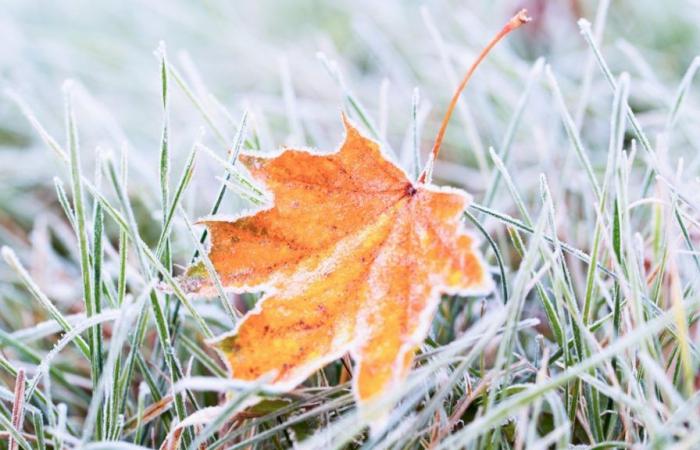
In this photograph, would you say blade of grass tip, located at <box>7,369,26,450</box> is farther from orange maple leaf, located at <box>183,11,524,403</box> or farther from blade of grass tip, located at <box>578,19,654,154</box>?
blade of grass tip, located at <box>578,19,654,154</box>

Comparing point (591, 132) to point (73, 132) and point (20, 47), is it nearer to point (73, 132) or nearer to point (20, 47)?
point (73, 132)

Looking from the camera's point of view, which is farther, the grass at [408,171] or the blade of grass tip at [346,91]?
the blade of grass tip at [346,91]

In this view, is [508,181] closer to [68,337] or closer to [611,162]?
[611,162]

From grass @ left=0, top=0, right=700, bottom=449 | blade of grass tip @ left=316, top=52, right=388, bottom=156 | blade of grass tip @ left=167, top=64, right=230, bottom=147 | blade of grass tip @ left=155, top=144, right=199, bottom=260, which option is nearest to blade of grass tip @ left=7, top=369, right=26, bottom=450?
grass @ left=0, top=0, right=700, bottom=449

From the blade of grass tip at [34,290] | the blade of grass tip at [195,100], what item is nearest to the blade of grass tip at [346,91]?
the blade of grass tip at [195,100]

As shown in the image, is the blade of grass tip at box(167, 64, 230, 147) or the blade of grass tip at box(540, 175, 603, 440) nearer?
the blade of grass tip at box(540, 175, 603, 440)

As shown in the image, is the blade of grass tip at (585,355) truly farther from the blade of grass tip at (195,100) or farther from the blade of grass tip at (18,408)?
the blade of grass tip at (18,408)

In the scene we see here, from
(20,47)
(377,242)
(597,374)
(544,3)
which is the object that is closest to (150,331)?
(377,242)
